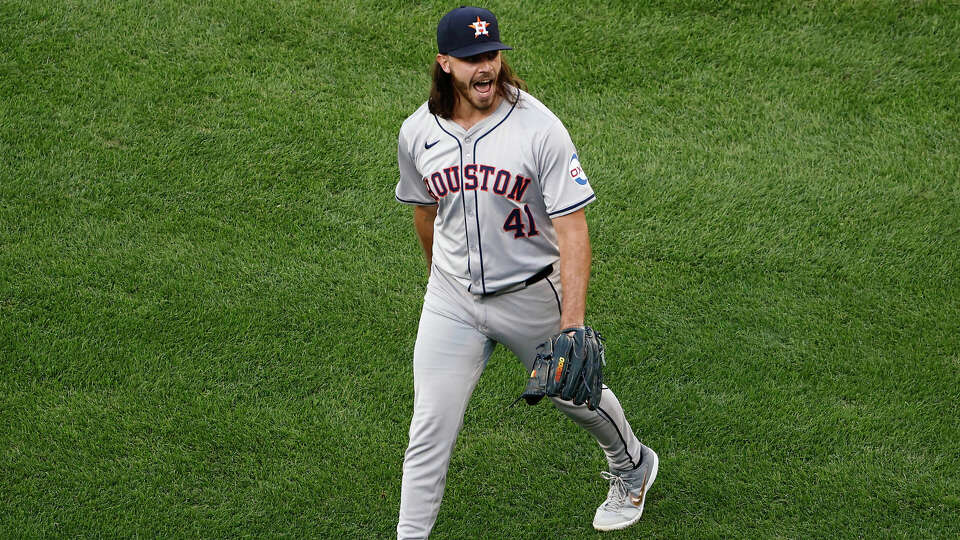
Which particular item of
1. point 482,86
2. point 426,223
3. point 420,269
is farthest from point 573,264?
point 420,269

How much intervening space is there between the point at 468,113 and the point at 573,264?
0.67 m

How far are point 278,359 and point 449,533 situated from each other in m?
1.32

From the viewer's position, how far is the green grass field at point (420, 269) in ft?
14.6

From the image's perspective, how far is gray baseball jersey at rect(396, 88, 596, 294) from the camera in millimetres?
3582

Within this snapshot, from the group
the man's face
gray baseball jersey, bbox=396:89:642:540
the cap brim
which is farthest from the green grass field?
the cap brim

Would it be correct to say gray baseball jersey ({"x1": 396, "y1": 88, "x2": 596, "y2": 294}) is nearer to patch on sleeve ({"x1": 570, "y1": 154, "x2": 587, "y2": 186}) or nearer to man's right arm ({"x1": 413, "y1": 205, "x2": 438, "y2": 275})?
patch on sleeve ({"x1": 570, "y1": 154, "x2": 587, "y2": 186})

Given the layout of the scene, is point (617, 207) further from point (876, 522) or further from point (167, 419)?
point (167, 419)

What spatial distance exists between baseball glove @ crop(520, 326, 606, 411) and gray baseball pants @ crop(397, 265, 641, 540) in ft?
0.77

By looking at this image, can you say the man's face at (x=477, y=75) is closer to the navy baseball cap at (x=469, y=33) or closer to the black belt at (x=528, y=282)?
the navy baseball cap at (x=469, y=33)

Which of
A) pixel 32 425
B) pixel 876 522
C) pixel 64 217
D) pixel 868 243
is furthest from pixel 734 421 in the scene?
pixel 64 217

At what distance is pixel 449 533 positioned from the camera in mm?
4328

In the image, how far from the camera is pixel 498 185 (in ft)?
11.9

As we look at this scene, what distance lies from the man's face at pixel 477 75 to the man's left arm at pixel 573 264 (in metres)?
0.50

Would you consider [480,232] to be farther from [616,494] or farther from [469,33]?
[616,494]
